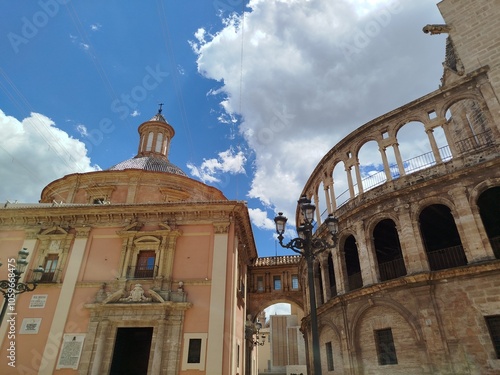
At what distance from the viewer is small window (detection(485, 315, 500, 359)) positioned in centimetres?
1126

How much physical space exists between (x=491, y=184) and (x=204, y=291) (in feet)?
40.0

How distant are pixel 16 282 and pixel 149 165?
12200mm

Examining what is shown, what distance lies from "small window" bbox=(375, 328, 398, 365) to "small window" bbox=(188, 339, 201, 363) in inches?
287

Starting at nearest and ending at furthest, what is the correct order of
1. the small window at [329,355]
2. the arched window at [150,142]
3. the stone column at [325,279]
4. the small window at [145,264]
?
1. the small window at [145,264]
2. the small window at [329,355]
3. the stone column at [325,279]
4. the arched window at [150,142]

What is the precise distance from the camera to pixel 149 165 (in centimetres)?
2259

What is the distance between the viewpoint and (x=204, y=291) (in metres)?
14.9

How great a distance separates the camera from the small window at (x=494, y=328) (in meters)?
11.3

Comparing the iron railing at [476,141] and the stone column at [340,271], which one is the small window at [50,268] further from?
the iron railing at [476,141]

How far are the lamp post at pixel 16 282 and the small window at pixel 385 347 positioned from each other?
13.2 m

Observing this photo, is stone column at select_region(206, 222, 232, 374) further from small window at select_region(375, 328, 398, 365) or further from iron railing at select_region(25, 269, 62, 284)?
iron railing at select_region(25, 269, 62, 284)

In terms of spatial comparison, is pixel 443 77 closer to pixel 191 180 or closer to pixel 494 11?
pixel 494 11

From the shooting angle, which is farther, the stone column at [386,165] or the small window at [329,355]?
the small window at [329,355]

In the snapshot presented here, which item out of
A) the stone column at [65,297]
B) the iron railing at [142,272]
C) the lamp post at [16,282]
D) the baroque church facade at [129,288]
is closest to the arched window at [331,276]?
the baroque church facade at [129,288]

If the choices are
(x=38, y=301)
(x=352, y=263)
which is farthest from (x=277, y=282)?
(x=38, y=301)
